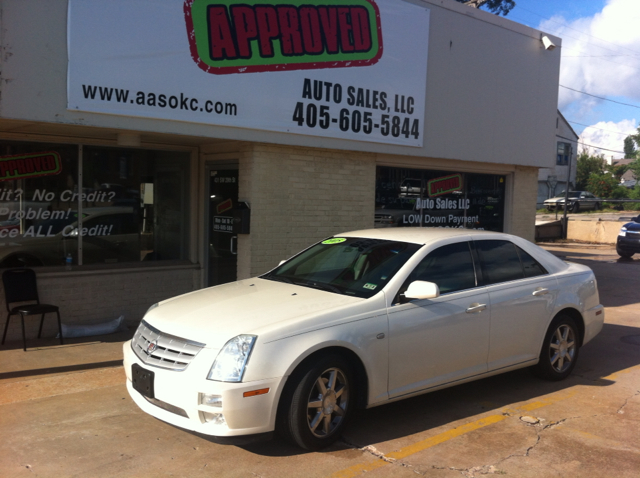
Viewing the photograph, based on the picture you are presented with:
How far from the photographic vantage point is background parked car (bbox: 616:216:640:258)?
1927 cm

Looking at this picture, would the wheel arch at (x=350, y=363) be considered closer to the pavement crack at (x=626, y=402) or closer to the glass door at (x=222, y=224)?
the pavement crack at (x=626, y=402)

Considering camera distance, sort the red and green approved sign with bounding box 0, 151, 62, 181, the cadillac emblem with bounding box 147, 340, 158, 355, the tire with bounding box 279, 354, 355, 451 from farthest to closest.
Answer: the red and green approved sign with bounding box 0, 151, 62, 181 < the cadillac emblem with bounding box 147, 340, 158, 355 < the tire with bounding box 279, 354, 355, 451

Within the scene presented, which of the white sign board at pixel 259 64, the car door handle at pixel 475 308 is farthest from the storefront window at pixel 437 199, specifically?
the car door handle at pixel 475 308

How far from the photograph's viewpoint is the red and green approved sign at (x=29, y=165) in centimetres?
789

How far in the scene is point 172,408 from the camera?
4.23 meters

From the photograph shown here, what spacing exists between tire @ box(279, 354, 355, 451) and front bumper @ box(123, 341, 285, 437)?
14 centimetres

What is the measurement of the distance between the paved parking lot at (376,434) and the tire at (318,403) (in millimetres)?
158

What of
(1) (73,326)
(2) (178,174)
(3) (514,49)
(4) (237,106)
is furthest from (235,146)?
(3) (514,49)

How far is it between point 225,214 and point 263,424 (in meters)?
5.46

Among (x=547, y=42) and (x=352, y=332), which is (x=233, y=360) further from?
(x=547, y=42)

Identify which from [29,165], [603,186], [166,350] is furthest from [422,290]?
[603,186]

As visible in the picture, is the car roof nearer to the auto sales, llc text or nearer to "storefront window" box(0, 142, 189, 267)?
the auto sales, llc text

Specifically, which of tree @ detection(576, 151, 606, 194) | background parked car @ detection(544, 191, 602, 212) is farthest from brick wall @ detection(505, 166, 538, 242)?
tree @ detection(576, 151, 606, 194)

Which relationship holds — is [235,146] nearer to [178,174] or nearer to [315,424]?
[178,174]
